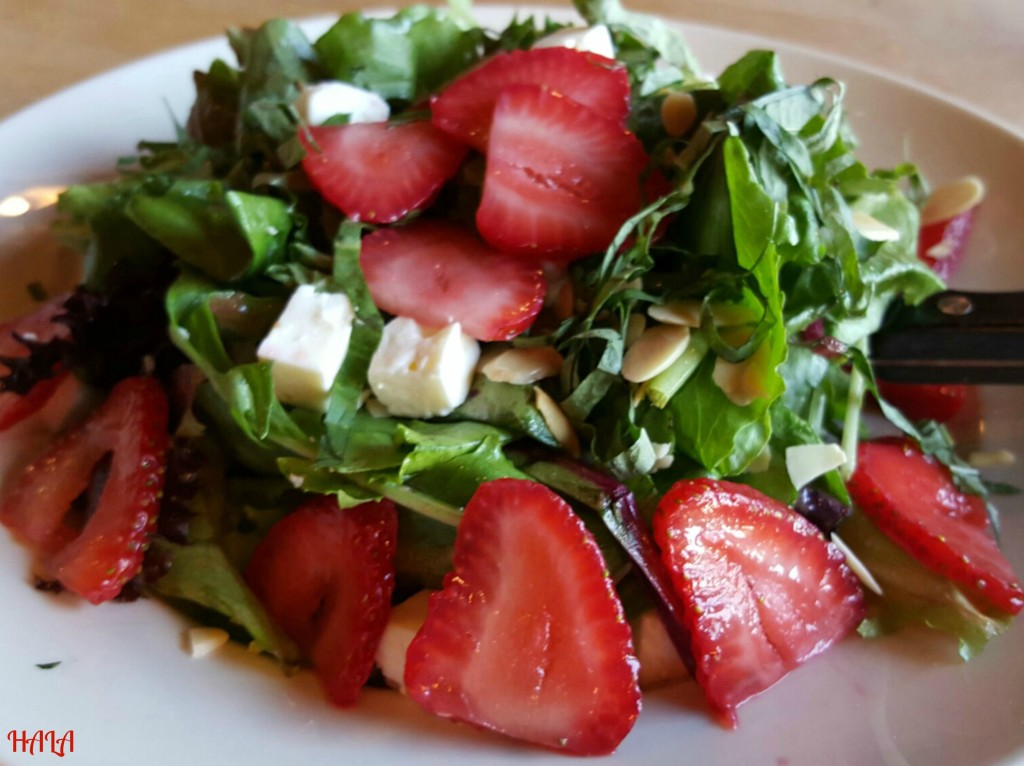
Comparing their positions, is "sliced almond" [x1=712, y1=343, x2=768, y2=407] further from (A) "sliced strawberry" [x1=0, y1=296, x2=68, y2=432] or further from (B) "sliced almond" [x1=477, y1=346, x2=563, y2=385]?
(A) "sliced strawberry" [x1=0, y1=296, x2=68, y2=432]

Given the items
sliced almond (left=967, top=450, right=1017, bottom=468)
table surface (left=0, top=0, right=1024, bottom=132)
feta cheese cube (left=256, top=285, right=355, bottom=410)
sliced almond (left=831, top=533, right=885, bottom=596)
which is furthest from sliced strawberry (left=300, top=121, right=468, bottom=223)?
table surface (left=0, top=0, right=1024, bottom=132)

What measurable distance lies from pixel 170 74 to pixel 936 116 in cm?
170

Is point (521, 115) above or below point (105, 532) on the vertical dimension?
above

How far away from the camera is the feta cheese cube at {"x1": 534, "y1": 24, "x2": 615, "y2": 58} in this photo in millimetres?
1329

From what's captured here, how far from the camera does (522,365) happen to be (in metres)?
1.19

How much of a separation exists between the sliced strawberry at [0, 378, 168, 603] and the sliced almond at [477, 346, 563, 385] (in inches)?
19.4

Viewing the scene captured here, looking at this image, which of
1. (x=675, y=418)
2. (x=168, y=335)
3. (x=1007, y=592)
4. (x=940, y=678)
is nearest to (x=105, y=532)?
(x=168, y=335)

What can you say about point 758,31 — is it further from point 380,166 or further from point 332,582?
point 332,582

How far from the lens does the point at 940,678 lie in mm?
1081

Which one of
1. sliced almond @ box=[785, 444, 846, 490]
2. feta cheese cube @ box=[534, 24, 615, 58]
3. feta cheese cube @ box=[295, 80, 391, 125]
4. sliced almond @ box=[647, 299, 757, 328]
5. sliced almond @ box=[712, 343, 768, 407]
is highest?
feta cheese cube @ box=[534, 24, 615, 58]

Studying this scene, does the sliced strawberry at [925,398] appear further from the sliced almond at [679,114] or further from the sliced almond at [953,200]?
the sliced almond at [679,114]

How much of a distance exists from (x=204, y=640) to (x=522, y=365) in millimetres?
574

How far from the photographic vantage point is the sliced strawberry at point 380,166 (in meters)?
1.25

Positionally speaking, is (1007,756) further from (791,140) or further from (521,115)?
(521,115)
